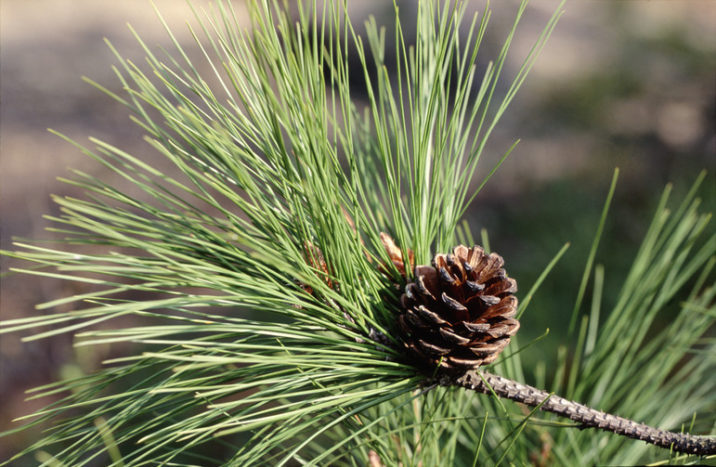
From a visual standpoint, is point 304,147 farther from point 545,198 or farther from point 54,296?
point 54,296

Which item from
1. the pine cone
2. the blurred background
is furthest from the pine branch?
the blurred background

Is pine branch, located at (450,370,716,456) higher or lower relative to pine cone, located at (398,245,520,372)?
lower

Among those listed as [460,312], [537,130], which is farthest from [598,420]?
[537,130]

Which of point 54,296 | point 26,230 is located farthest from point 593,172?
point 26,230

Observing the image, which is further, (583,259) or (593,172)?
(593,172)

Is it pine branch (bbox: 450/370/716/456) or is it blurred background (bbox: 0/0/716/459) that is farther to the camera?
blurred background (bbox: 0/0/716/459)

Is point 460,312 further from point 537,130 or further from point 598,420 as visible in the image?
point 537,130

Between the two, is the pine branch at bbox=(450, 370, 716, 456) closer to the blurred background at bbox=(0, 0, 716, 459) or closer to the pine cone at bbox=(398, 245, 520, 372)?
the pine cone at bbox=(398, 245, 520, 372)
